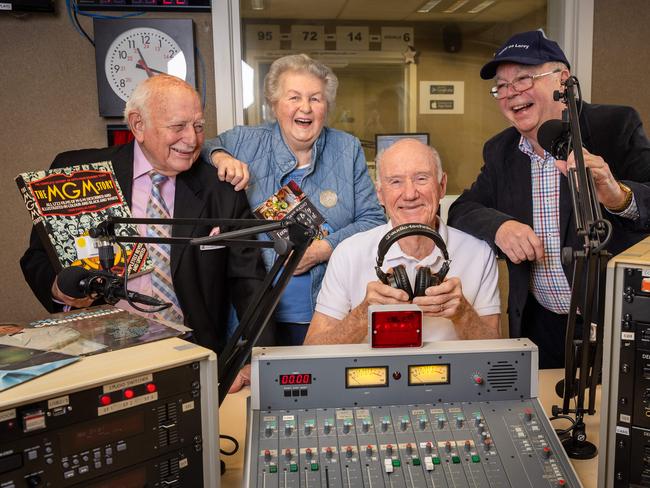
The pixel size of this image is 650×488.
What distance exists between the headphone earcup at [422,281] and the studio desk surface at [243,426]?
0.43 meters

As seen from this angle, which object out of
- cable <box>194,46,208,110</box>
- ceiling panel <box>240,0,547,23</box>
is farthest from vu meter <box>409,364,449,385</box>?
ceiling panel <box>240,0,547,23</box>

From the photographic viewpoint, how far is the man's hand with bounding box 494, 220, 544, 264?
1920mm

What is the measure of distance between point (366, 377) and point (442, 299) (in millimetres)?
384

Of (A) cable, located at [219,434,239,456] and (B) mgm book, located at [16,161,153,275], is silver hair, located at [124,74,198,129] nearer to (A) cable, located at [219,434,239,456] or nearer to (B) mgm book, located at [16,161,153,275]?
(B) mgm book, located at [16,161,153,275]

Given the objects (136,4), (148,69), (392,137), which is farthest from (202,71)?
(392,137)

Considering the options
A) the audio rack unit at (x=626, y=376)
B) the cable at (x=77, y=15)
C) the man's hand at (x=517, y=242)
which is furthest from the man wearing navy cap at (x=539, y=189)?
the cable at (x=77, y=15)

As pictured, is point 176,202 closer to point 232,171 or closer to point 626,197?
point 232,171

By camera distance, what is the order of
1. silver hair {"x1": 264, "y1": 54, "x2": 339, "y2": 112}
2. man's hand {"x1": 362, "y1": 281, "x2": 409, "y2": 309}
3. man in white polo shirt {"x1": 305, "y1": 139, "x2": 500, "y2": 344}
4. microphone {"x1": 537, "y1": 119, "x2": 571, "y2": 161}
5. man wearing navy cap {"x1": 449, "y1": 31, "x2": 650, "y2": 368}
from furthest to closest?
silver hair {"x1": 264, "y1": 54, "x2": 339, "y2": 112}, man wearing navy cap {"x1": 449, "y1": 31, "x2": 650, "y2": 368}, man in white polo shirt {"x1": 305, "y1": 139, "x2": 500, "y2": 344}, man's hand {"x1": 362, "y1": 281, "x2": 409, "y2": 309}, microphone {"x1": 537, "y1": 119, "x2": 571, "y2": 161}

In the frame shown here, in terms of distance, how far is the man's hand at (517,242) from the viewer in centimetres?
192

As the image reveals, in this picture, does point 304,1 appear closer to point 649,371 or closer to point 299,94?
point 299,94

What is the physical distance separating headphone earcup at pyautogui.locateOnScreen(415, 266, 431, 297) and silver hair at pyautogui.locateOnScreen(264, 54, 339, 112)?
97 centimetres

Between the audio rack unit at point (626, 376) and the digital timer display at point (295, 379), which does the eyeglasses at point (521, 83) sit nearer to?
the audio rack unit at point (626, 376)

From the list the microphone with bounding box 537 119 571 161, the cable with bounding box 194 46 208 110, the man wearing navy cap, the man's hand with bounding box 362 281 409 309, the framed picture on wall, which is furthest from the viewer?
the framed picture on wall

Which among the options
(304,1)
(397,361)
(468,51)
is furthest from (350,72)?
(397,361)
